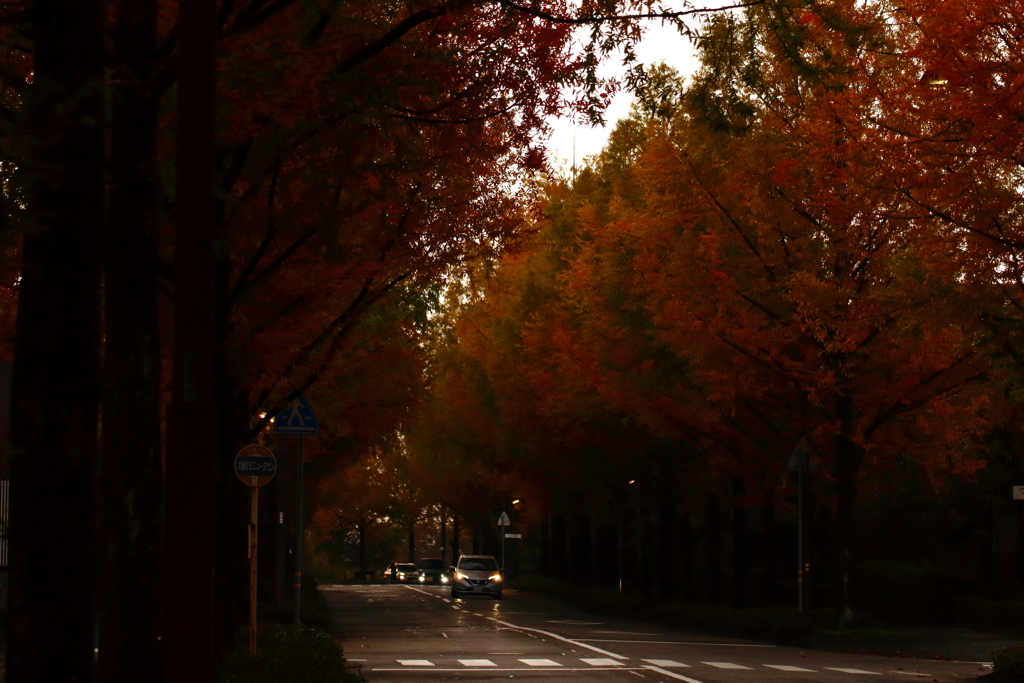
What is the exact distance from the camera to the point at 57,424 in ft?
23.1

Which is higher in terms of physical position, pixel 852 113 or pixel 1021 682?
pixel 852 113

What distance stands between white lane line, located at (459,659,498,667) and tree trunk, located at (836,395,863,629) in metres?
8.25

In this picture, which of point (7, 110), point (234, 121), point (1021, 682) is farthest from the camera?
point (1021, 682)

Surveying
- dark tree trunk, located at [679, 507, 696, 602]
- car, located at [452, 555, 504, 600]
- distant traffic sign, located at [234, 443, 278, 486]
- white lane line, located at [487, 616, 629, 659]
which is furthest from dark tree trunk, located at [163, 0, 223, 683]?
car, located at [452, 555, 504, 600]

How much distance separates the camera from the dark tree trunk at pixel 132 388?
9172 millimetres

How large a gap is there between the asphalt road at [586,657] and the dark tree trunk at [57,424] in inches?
390

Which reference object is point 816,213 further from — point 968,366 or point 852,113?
point 852,113

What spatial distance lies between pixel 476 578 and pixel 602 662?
2969cm

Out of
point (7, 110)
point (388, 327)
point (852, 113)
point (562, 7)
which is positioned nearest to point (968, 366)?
point (852, 113)

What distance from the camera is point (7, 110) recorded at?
24.3 ft

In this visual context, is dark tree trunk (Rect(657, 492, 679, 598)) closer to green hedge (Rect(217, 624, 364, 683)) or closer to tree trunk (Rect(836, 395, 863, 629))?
tree trunk (Rect(836, 395, 863, 629))

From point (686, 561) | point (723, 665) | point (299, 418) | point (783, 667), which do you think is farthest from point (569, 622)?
point (299, 418)

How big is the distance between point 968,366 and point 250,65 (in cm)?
1651

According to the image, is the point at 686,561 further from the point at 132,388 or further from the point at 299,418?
the point at 132,388
